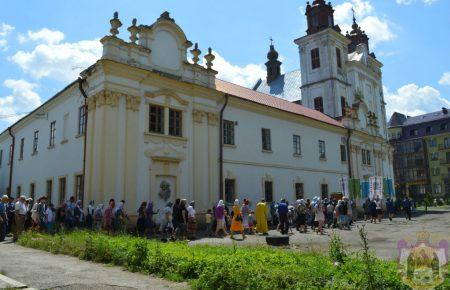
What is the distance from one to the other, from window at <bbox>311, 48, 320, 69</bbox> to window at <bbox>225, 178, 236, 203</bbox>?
23.5 meters

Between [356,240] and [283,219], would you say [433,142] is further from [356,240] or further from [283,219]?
[356,240]

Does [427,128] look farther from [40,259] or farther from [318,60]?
[40,259]

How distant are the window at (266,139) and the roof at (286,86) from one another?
19821 mm

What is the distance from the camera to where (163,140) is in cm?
2002

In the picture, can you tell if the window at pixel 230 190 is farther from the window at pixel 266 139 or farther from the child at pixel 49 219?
the child at pixel 49 219

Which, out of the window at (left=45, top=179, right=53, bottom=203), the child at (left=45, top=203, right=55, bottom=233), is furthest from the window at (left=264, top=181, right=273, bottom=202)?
the child at (left=45, top=203, right=55, bottom=233)

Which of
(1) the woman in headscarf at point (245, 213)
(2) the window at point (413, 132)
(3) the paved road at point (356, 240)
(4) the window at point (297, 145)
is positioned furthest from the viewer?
(2) the window at point (413, 132)

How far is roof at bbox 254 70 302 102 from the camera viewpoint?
4661 cm

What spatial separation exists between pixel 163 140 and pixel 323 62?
26696mm

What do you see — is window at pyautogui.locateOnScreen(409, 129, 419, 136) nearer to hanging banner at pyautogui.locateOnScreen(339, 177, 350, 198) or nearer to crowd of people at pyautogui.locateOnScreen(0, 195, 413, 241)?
hanging banner at pyautogui.locateOnScreen(339, 177, 350, 198)

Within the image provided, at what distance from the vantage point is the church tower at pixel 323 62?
40.6m

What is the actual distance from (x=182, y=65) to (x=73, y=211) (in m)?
9.59

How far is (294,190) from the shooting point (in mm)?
28125

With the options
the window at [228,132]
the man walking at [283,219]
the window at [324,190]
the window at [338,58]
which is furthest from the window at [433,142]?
the man walking at [283,219]
